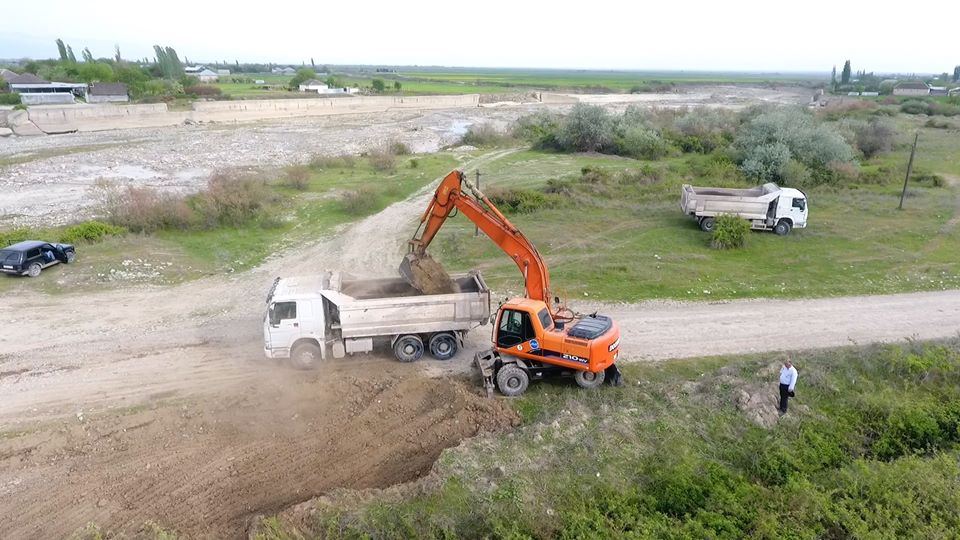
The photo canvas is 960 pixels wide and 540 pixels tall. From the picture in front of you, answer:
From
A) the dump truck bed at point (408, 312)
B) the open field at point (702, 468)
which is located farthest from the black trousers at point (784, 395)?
the dump truck bed at point (408, 312)

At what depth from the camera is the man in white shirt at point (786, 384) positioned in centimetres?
1130

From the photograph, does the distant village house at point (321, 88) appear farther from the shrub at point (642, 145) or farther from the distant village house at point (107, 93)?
the shrub at point (642, 145)

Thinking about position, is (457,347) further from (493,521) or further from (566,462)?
(493,521)

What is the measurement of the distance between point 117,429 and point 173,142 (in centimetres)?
5156

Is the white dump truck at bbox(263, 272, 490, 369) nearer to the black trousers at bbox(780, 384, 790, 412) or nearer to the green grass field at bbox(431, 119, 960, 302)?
the green grass field at bbox(431, 119, 960, 302)

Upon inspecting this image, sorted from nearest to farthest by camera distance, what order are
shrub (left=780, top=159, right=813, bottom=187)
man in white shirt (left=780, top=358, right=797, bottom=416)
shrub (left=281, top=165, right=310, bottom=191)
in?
man in white shirt (left=780, top=358, right=797, bottom=416) → shrub (left=780, top=159, right=813, bottom=187) → shrub (left=281, top=165, right=310, bottom=191)

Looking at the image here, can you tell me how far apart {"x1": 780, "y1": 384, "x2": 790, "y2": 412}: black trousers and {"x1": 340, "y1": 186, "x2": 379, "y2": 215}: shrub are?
21.2 meters

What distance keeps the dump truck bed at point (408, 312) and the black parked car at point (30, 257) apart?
1193 cm

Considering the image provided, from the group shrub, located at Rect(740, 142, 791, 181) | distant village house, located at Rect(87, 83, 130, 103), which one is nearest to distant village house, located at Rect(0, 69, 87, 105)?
distant village house, located at Rect(87, 83, 130, 103)

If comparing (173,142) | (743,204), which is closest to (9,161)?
(173,142)

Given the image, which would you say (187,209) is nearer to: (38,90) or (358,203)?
(358,203)

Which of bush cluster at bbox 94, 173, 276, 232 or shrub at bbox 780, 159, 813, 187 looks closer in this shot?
bush cluster at bbox 94, 173, 276, 232

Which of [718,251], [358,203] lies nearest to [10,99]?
[358,203]

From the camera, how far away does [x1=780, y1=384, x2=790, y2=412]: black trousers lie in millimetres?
11445
